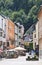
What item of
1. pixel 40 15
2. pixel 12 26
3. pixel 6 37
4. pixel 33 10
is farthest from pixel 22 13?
pixel 40 15

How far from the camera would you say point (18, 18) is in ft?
445

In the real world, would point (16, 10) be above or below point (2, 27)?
above

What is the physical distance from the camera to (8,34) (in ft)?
357

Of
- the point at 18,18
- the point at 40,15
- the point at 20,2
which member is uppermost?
the point at 20,2

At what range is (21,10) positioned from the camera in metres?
146

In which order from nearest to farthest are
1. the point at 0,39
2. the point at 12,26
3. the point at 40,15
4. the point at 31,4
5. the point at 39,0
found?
1. the point at 40,15
2. the point at 0,39
3. the point at 12,26
4. the point at 39,0
5. the point at 31,4

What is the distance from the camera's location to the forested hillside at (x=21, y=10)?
136625mm

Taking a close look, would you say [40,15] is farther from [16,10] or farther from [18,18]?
[16,10]

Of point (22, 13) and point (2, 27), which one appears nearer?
point (2, 27)

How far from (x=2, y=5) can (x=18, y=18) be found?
17.5m

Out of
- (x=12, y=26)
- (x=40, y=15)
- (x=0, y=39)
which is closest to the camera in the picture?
(x=40, y=15)

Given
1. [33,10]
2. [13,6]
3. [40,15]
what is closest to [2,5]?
[13,6]

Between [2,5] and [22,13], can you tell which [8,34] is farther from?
[2,5]

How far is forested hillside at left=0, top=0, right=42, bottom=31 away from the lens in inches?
5379
